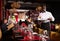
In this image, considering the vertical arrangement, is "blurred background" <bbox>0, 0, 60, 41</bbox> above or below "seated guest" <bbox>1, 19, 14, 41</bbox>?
above

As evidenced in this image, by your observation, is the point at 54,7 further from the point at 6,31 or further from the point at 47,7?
the point at 6,31

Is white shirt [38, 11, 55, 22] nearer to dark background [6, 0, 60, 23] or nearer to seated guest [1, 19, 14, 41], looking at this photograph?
dark background [6, 0, 60, 23]

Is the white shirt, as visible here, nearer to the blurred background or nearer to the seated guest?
the blurred background

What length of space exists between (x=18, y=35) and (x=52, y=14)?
416 mm

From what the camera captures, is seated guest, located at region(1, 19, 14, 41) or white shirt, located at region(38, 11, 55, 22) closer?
seated guest, located at region(1, 19, 14, 41)

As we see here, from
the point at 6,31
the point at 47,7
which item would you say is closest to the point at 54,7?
the point at 47,7

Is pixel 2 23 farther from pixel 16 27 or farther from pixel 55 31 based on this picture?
pixel 55 31

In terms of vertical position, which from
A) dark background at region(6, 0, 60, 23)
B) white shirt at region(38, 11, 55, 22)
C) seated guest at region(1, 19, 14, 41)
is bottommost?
seated guest at region(1, 19, 14, 41)

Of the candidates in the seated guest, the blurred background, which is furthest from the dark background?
the seated guest

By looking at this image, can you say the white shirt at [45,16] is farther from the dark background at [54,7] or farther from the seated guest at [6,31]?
the seated guest at [6,31]

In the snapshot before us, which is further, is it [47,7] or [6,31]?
[47,7]

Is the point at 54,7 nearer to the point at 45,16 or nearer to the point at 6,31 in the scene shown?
the point at 45,16

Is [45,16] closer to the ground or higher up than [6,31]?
higher up

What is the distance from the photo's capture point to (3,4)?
201cm
